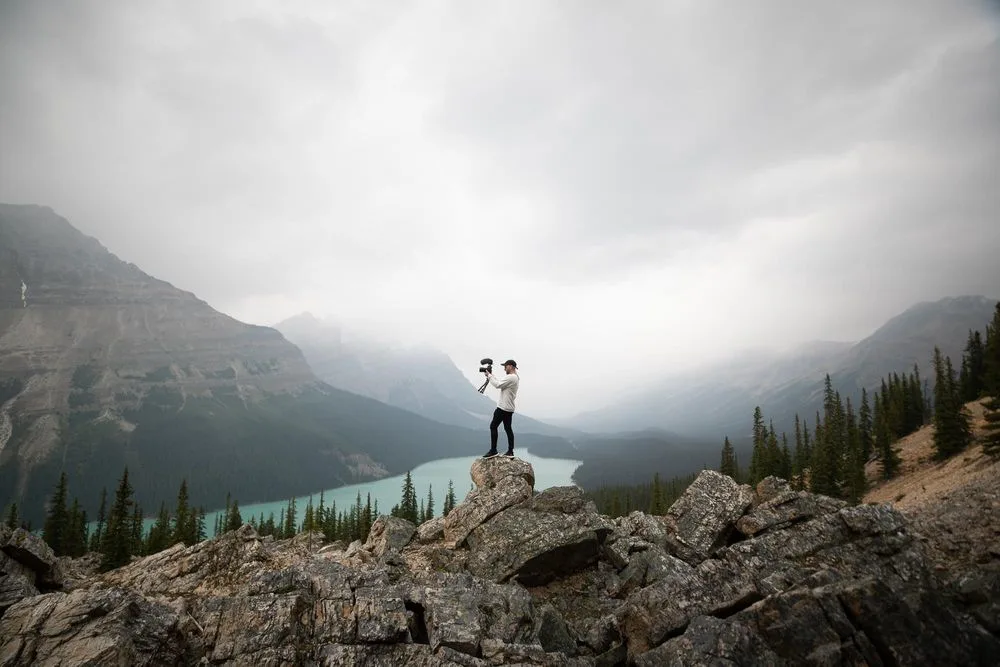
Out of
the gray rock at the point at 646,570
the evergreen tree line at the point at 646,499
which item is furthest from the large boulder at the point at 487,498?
the evergreen tree line at the point at 646,499

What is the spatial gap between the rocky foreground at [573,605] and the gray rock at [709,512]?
13cm

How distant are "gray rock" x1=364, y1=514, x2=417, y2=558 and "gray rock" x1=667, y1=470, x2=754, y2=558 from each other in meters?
13.2

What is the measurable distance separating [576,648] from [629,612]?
220cm

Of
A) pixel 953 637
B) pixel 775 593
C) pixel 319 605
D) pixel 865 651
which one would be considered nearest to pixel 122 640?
pixel 319 605

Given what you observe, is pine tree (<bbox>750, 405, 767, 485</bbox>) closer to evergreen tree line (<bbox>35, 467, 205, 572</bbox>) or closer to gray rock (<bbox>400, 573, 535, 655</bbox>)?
gray rock (<bbox>400, 573, 535, 655</bbox>)

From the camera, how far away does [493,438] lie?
1914 cm

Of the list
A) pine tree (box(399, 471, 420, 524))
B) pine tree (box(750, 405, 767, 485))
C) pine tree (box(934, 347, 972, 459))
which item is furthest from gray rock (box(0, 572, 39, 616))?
pine tree (box(750, 405, 767, 485))

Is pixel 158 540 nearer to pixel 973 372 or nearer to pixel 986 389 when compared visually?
pixel 986 389

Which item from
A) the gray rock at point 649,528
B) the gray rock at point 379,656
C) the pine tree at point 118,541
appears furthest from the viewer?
the pine tree at point 118,541

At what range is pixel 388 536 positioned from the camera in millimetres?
21578

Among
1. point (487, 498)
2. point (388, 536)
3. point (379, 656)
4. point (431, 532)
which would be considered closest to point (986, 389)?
point (487, 498)

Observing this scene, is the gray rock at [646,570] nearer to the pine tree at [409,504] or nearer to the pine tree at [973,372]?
the pine tree at [409,504]

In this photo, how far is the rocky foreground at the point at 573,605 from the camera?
9.84m

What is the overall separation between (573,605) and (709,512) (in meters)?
8.06
